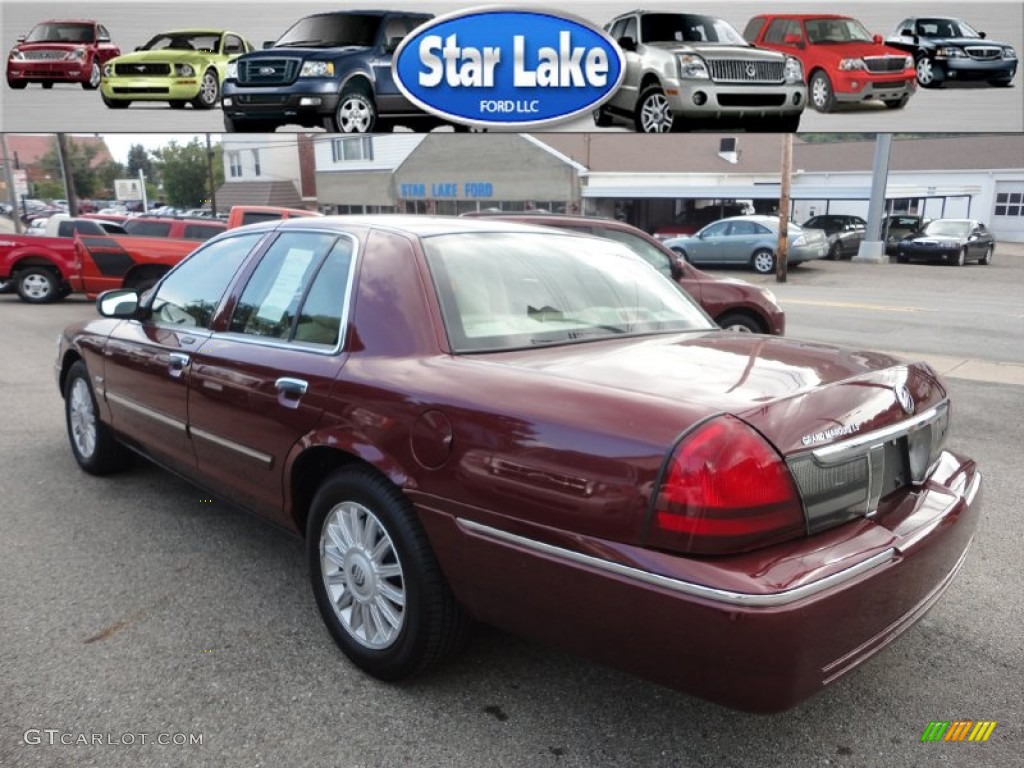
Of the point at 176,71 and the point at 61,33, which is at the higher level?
the point at 61,33

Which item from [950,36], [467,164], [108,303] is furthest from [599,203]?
[108,303]

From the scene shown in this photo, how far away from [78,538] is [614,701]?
9.64 ft

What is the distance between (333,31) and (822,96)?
24.5ft

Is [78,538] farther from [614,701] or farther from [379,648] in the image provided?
[614,701]

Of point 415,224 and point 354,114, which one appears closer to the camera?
point 415,224

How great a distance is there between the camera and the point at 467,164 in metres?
43.3

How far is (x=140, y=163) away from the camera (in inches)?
3999

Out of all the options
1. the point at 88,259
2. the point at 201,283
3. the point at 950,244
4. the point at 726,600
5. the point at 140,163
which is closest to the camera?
the point at 726,600

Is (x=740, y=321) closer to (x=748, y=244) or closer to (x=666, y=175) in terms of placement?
(x=748, y=244)

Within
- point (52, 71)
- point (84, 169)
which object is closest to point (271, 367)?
point (52, 71)

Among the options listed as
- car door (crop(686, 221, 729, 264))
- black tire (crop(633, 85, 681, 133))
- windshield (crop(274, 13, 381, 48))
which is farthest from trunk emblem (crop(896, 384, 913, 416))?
car door (crop(686, 221, 729, 264))

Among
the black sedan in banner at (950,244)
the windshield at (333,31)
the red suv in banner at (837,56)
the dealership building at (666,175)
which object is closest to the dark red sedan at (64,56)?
the windshield at (333,31)

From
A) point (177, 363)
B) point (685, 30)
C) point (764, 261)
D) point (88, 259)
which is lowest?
point (764, 261)

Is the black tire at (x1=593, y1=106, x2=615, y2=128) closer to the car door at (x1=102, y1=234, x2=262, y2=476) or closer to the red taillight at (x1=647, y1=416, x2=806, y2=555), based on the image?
the car door at (x1=102, y1=234, x2=262, y2=476)
